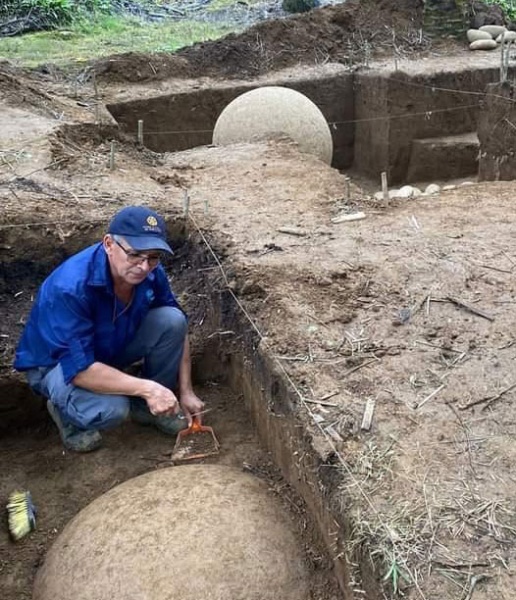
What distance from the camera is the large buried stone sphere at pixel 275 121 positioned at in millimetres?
9062

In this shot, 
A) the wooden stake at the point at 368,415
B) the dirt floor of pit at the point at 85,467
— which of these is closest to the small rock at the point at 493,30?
the dirt floor of pit at the point at 85,467

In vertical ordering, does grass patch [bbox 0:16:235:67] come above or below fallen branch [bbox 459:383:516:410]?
below

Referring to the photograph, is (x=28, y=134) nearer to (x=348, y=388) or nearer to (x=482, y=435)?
(x=348, y=388)

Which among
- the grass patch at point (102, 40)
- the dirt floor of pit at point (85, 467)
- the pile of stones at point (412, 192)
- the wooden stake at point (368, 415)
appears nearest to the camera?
the wooden stake at point (368, 415)

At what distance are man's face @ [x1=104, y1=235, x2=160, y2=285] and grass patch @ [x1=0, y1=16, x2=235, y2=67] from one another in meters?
10.1

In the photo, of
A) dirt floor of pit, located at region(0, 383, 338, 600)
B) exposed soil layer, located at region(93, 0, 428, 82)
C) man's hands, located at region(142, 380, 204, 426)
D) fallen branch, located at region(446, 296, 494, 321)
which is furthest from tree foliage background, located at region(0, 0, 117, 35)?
man's hands, located at region(142, 380, 204, 426)

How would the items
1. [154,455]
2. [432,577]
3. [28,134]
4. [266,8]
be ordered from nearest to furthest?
1. [432,577]
2. [154,455]
3. [28,134]
4. [266,8]

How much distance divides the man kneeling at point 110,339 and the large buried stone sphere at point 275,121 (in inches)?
187

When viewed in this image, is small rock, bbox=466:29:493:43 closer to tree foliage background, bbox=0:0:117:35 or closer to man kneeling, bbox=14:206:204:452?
tree foliage background, bbox=0:0:117:35

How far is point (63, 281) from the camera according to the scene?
4094 mm

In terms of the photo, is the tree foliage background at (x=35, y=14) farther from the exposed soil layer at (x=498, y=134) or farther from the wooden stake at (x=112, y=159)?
the exposed soil layer at (x=498, y=134)

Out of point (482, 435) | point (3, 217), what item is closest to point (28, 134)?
point (3, 217)

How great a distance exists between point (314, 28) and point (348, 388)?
11.1m

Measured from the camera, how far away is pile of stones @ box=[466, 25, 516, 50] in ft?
44.5
